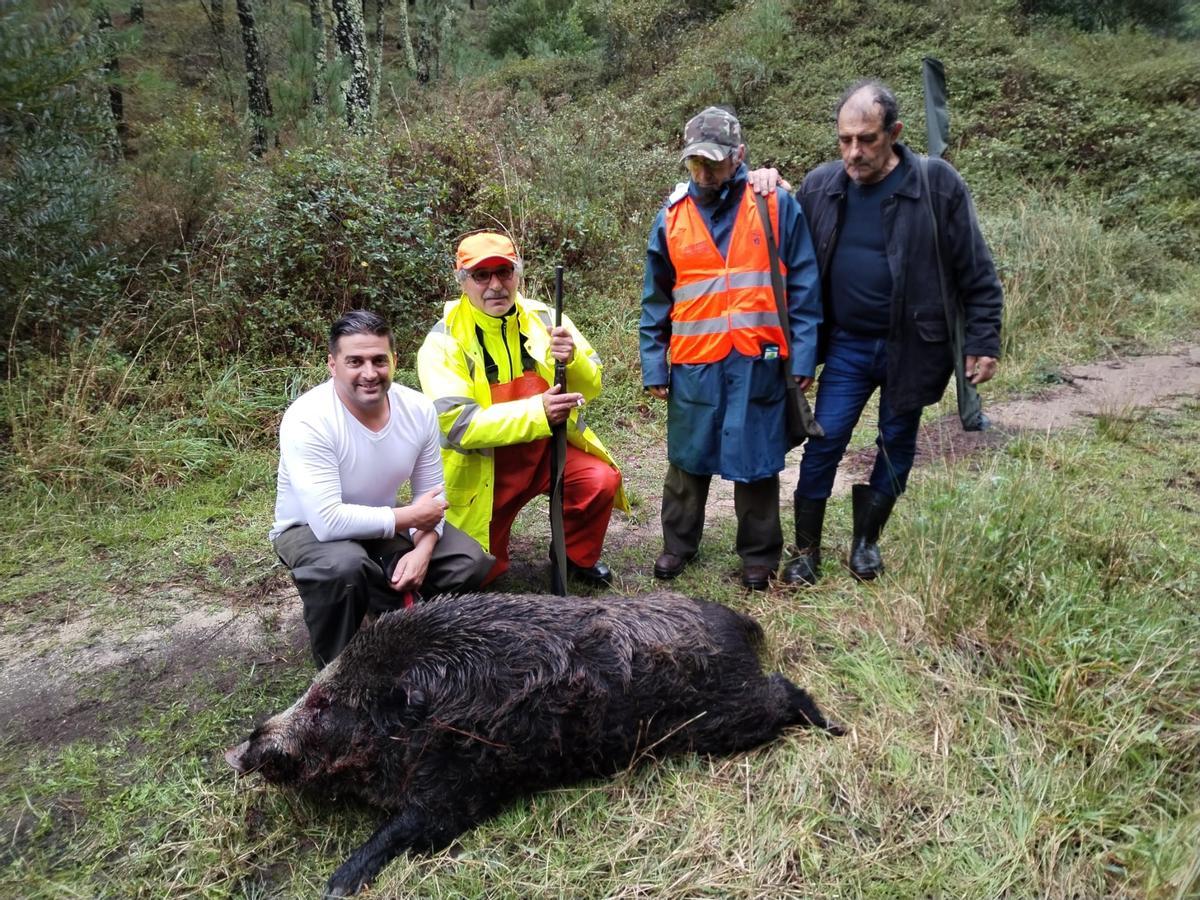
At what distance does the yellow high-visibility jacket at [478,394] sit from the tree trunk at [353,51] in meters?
6.73

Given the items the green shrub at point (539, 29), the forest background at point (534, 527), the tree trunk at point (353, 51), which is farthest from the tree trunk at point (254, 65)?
the green shrub at point (539, 29)

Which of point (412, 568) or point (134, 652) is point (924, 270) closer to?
point (412, 568)

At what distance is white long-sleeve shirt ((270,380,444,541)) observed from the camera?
2.93 metres

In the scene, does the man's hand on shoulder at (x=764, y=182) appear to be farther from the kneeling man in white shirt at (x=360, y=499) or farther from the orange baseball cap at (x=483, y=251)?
the kneeling man in white shirt at (x=360, y=499)

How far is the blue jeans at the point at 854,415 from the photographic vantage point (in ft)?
11.8

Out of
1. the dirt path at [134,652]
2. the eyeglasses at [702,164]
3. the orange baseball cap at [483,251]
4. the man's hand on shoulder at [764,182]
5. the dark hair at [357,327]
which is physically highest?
the eyeglasses at [702,164]

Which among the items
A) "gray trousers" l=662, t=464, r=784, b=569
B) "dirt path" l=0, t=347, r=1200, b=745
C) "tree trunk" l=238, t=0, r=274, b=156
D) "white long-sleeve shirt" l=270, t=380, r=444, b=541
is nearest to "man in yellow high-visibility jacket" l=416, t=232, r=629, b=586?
"white long-sleeve shirt" l=270, t=380, r=444, b=541

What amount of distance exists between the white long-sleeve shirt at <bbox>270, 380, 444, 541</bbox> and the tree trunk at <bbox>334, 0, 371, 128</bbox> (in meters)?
7.19

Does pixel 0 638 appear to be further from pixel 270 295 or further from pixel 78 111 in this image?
pixel 78 111

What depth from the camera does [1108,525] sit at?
11.1 feet

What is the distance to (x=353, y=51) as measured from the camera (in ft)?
30.5

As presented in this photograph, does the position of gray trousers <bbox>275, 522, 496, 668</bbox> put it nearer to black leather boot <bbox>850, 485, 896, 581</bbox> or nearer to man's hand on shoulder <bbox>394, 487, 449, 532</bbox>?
man's hand on shoulder <bbox>394, 487, 449, 532</bbox>

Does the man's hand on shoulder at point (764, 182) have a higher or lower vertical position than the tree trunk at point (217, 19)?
lower

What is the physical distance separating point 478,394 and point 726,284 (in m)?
1.24
